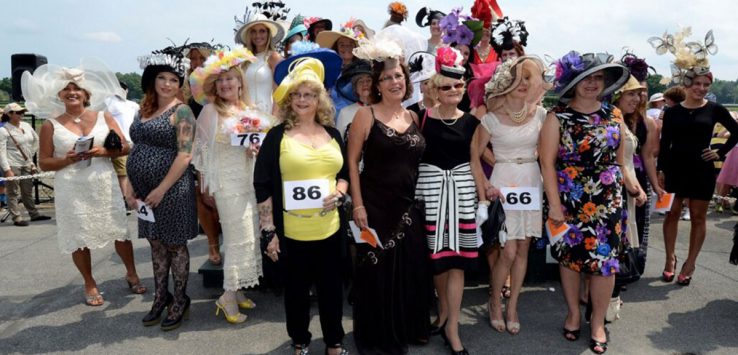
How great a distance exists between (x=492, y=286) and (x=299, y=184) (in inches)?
69.7

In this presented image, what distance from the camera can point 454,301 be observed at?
3.27m

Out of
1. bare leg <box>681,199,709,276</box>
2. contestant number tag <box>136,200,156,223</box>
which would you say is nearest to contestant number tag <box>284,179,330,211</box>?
contestant number tag <box>136,200,156,223</box>

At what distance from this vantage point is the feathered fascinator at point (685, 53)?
4.37m

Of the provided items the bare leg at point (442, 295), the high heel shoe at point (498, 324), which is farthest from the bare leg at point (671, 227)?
the bare leg at point (442, 295)

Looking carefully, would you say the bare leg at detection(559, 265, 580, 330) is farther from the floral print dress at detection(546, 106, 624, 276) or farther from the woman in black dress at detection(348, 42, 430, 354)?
the woman in black dress at detection(348, 42, 430, 354)

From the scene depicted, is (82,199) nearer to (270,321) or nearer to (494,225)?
(270,321)

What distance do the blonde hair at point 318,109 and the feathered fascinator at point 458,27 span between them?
5.68ft

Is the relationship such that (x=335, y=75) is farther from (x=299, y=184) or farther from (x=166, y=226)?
(x=166, y=226)

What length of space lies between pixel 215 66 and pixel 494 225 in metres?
2.26

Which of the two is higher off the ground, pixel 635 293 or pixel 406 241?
pixel 406 241

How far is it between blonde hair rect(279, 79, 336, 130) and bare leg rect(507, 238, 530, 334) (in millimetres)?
1616

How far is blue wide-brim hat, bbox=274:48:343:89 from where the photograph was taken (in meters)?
3.73

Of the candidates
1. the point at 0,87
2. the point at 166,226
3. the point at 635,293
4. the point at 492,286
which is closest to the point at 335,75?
the point at 166,226

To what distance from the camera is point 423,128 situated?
3.19 m
